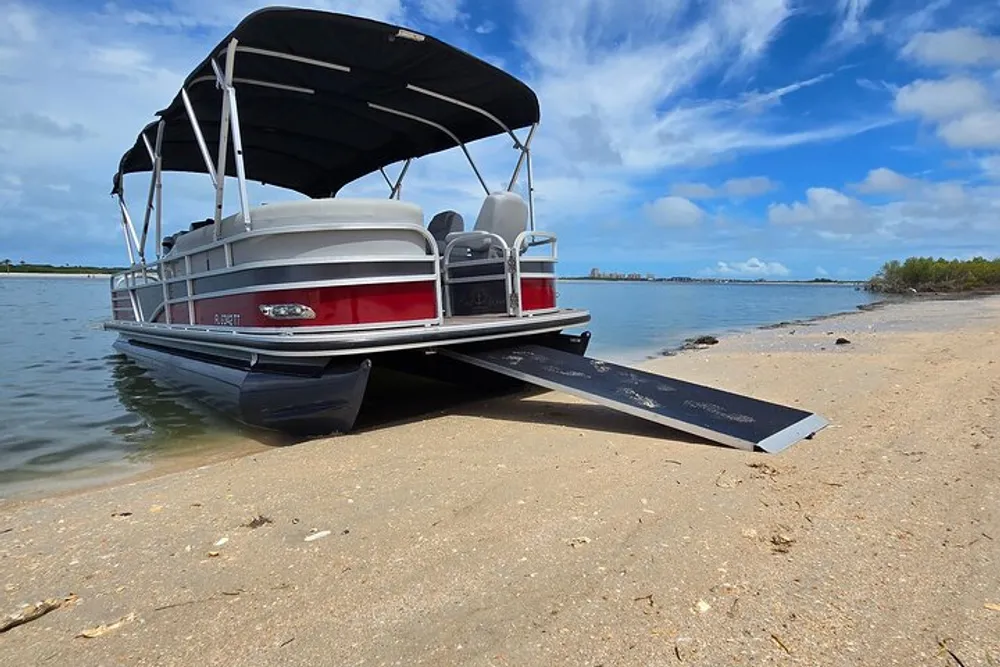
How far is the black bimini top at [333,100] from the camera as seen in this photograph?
5430mm

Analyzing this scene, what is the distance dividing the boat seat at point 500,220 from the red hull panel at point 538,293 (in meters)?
0.46

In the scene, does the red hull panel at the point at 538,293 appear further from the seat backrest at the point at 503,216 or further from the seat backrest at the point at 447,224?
the seat backrest at the point at 447,224

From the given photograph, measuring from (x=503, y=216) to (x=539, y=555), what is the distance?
430 centimetres

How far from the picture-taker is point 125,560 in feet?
8.77

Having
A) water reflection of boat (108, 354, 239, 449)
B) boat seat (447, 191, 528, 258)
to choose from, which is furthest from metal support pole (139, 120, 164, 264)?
boat seat (447, 191, 528, 258)

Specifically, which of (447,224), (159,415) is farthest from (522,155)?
(159,415)

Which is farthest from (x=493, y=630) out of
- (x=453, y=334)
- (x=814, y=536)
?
(x=453, y=334)

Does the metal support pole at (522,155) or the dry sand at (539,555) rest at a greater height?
the metal support pole at (522,155)

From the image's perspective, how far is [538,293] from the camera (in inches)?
257

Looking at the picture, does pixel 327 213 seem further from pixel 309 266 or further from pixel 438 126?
pixel 438 126

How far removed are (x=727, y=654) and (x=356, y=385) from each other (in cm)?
346

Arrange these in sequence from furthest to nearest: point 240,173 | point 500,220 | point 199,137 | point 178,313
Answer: point 178,313, point 500,220, point 199,137, point 240,173

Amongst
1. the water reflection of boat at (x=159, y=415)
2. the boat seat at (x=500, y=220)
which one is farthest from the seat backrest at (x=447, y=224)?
the water reflection of boat at (x=159, y=415)

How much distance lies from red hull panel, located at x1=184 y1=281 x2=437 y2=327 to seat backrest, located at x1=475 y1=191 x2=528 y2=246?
1318mm
